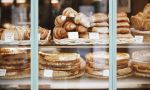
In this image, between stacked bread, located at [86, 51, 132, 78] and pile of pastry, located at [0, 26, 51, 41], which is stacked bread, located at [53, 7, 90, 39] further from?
stacked bread, located at [86, 51, 132, 78]

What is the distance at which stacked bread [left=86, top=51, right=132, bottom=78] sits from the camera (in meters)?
2.79

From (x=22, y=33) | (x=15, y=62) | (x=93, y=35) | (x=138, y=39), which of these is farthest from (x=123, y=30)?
(x=15, y=62)

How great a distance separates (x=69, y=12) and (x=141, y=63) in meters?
→ 0.81

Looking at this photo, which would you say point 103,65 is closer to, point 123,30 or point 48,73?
point 123,30

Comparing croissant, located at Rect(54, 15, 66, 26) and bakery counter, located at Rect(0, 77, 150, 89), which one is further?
croissant, located at Rect(54, 15, 66, 26)

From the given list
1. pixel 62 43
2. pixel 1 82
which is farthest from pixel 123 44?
pixel 1 82

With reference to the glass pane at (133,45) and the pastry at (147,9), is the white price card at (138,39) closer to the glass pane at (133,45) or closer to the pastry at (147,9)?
the glass pane at (133,45)

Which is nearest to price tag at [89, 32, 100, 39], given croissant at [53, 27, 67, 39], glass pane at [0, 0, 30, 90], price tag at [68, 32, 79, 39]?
price tag at [68, 32, 79, 39]

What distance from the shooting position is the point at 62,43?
2.84 m

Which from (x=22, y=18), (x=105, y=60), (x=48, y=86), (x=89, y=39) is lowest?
(x=48, y=86)

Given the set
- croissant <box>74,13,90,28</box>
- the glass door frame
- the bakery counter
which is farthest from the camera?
croissant <box>74,13,90,28</box>

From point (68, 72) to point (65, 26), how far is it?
43cm

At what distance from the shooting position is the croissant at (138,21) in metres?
2.88

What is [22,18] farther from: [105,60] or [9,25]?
[105,60]
